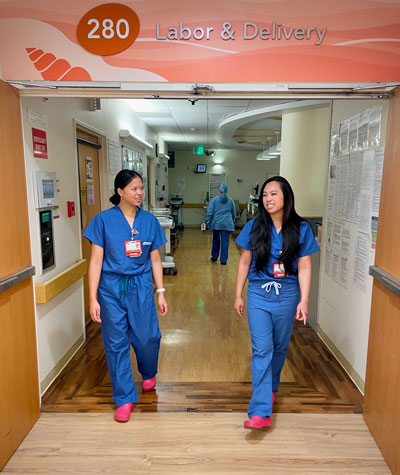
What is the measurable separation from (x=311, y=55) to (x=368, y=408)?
6.74 ft

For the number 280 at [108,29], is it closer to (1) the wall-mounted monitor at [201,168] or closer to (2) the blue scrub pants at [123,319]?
(2) the blue scrub pants at [123,319]

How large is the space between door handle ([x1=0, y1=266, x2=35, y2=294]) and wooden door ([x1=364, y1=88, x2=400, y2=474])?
6.27 ft

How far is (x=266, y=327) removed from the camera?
2.07m

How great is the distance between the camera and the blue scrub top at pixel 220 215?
658 cm

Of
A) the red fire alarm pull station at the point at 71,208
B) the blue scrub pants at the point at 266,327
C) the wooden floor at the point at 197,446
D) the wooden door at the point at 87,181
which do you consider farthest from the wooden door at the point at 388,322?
the wooden door at the point at 87,181

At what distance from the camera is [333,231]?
307 cm

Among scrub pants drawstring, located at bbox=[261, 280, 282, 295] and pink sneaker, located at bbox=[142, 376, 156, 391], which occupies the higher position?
scrub pants drawstring, located at bbox=[261, 280, 282, 295]

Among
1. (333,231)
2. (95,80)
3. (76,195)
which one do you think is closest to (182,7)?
(95,80)

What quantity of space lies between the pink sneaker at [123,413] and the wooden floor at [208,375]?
0.12 meters

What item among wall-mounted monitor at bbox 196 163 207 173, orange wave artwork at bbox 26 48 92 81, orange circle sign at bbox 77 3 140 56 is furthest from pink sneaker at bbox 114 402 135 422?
wall-mounted monitor at bbox 196 163 207 173

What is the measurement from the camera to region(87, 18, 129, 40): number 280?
6.05ft

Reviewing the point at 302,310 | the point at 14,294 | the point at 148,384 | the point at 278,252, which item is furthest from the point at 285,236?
the point at 14,294

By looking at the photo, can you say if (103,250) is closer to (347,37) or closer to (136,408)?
(136,408)

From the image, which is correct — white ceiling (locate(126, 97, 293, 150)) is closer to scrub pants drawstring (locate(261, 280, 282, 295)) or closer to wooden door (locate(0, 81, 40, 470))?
wooden door (locate(0, 81, 40, 470))
